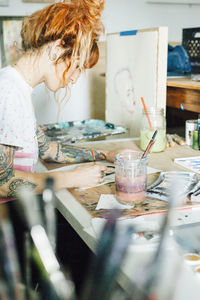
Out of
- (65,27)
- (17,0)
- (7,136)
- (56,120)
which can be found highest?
(17,0)

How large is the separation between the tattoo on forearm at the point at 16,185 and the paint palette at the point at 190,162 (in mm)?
512

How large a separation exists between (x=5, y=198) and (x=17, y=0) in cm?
177

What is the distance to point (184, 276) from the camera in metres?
0.62

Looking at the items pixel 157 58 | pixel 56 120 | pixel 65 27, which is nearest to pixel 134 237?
pixel 65 27

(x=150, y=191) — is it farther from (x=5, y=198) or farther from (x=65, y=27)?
(x=65, y=27)

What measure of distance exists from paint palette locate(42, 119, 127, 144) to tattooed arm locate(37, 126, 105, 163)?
0.72 ft

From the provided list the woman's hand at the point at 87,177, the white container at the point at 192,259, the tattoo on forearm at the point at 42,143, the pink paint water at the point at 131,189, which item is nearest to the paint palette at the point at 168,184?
the pink paint water at the point at 131,189

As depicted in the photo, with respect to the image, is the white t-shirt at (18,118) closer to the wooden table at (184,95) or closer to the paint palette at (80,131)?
the paint palette at (80,131)

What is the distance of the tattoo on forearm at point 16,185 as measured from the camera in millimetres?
1045

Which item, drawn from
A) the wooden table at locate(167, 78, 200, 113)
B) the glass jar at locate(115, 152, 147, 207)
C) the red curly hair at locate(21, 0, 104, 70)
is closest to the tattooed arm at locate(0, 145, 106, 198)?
the glass jar at locate(115, 152, 147, 207)

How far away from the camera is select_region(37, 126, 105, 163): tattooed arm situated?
1.39 meters

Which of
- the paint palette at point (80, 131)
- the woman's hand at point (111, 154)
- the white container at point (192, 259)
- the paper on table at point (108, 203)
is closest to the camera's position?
the white container at point (192, 259)

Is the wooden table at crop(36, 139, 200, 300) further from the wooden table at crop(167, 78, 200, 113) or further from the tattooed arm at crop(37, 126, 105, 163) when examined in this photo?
the wooden table at crop(167, 78, 200, 113)

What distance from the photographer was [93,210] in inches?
35.3
